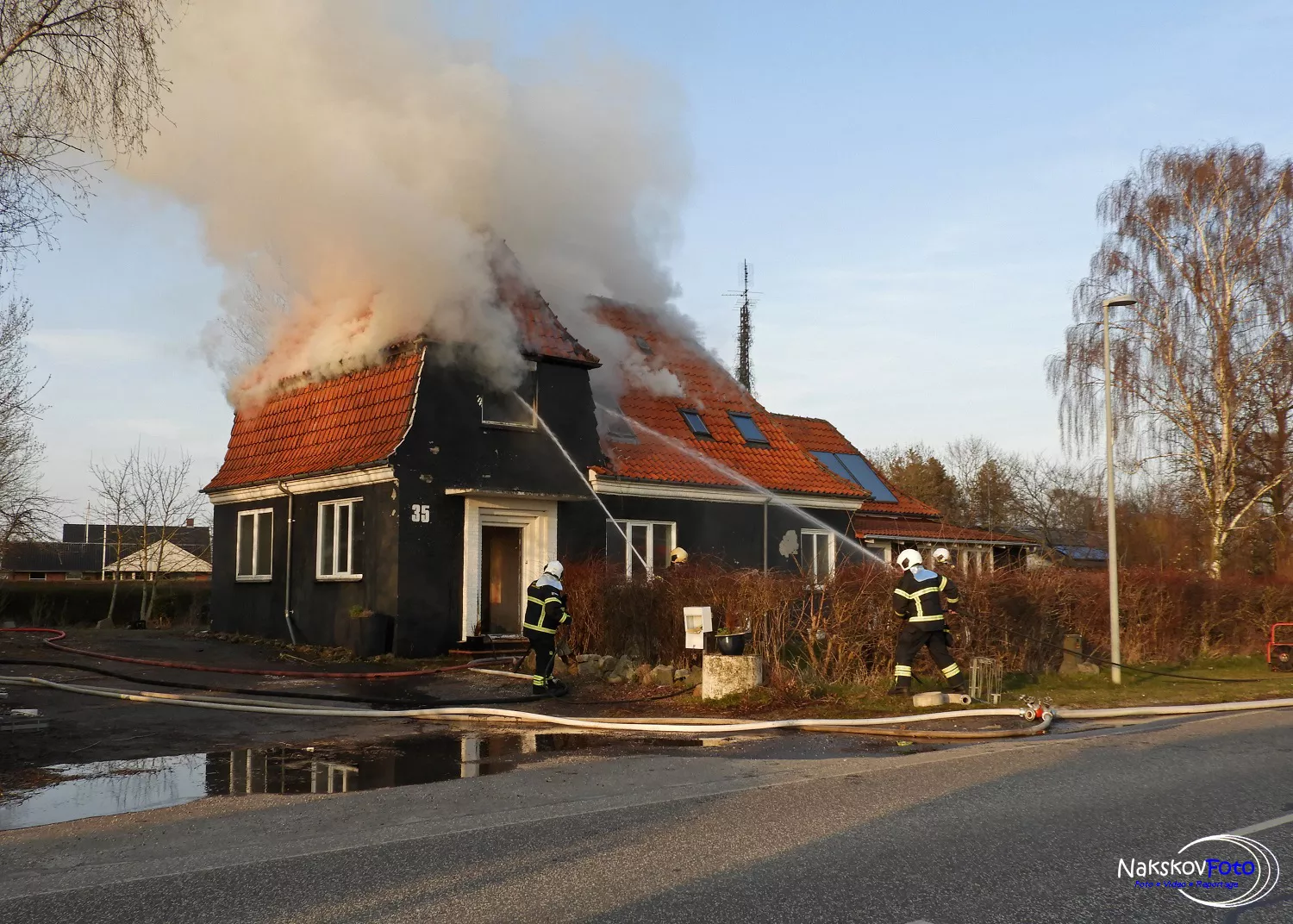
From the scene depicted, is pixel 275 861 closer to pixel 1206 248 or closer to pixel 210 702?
pixel 210 702

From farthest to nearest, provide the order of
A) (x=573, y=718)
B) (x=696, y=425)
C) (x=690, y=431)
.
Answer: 1. (x=696, y=425)
2. (x=690, y=431)
3. (x=573, y=718)

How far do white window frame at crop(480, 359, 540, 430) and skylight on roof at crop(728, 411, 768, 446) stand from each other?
270 inches

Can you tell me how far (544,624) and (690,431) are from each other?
37.7 feet

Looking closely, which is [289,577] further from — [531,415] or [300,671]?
[531,415]

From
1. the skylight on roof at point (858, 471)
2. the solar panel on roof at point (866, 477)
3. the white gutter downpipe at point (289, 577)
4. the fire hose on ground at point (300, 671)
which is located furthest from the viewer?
the solar panel on roof at point (866, 477)

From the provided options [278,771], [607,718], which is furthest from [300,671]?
[278,771]

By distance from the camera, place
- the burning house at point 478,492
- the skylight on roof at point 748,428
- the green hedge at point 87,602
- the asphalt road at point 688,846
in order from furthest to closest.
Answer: the green hedge at point 87,602
the skylight on roof at point 748,428
the burning house at point 478,492
the asphalt road at point 688,846

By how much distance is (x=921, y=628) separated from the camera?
13672mm

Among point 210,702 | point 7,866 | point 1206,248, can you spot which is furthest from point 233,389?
point 1206,248

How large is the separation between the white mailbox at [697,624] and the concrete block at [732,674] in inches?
29.0

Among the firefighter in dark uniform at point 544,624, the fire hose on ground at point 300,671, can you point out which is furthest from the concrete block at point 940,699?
the fire hose on ground at point 300,671

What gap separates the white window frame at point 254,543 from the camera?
2284cm

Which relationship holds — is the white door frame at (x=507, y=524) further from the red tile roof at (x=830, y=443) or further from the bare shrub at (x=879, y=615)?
the red tile roof at (x=830, y=443)

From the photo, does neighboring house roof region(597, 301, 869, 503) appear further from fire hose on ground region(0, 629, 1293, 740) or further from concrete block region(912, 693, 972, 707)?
concrete block region(912, 693, 972, 707)
